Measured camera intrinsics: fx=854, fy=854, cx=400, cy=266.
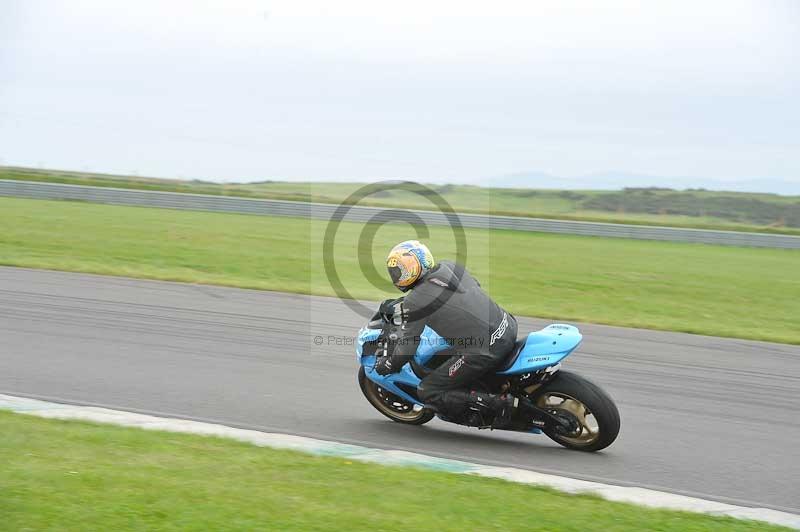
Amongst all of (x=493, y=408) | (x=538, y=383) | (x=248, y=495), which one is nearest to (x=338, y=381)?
(x=493, y=408)

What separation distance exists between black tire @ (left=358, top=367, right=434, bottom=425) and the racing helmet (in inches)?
43.9

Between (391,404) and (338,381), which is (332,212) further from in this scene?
(391,404)

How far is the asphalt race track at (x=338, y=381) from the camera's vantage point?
690 cm

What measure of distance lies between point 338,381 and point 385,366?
2079 mm

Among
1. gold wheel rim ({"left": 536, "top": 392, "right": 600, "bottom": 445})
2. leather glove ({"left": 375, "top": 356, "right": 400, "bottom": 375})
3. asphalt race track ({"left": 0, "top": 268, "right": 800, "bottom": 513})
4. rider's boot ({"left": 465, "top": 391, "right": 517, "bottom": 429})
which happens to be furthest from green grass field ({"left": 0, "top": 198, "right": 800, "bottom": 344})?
leather glove ({"left": 375, "top": 356, "right": 400, "bottom": 375})

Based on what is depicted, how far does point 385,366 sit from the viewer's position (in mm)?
7227

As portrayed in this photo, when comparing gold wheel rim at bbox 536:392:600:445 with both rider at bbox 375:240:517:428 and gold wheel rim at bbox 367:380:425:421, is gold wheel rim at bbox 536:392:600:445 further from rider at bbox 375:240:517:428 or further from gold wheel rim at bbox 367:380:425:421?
gold wheel rim at bbox 367:380:425:421

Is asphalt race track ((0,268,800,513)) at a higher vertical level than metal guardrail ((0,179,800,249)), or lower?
lower

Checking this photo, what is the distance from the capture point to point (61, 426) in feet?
21.2

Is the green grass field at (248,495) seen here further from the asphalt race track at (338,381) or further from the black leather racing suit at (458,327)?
the black leather racing suit at (458,327)

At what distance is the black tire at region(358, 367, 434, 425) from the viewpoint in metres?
7.68

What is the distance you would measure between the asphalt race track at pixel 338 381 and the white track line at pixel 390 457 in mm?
393

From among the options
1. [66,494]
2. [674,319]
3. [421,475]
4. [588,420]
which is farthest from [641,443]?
[674,319]

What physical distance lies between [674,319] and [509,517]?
1111 cm
